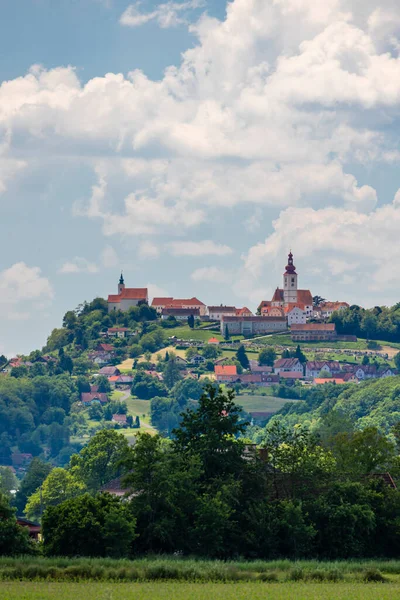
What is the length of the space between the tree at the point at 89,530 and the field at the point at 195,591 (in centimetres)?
724

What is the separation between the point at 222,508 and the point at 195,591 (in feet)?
40.6

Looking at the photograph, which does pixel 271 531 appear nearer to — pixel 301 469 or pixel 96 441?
pixel 301 469

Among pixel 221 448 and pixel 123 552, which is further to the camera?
pixel 221 448

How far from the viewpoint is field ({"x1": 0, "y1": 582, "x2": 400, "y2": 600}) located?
4059 cm

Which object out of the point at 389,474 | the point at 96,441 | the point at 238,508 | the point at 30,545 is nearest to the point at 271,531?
the point at 238,508

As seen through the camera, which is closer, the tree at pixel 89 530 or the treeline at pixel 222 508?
the tree at pixel 89 530

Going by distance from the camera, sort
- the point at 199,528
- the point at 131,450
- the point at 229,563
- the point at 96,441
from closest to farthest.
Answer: the point at 229,563 < the point at 199,528 < the point at 131,450 < the point at 96,441

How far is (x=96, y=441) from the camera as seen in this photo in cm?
11788

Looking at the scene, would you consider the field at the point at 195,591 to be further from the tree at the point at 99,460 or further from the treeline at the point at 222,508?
the tree at the point at 99,460

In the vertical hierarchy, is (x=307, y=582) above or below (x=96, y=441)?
below

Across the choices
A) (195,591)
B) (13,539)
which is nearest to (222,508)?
(13,539)

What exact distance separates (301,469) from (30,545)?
47.2ft

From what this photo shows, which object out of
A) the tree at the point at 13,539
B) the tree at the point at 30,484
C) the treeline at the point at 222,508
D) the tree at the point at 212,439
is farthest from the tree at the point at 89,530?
the tree at the point at 30,484

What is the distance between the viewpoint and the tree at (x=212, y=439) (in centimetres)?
5925
